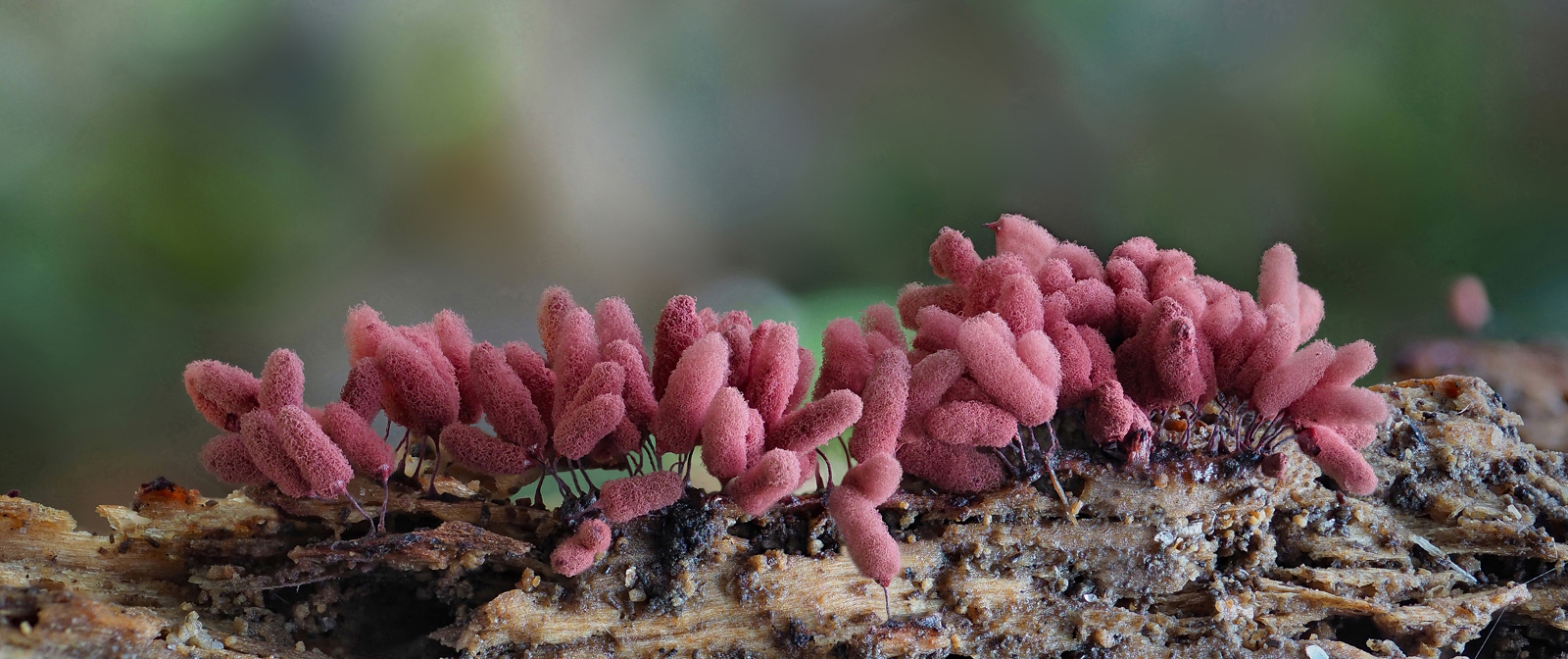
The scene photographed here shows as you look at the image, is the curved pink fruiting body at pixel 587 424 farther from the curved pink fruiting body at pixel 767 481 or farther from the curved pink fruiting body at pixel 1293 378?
the curved pink fruiting body at pixel 1293 378

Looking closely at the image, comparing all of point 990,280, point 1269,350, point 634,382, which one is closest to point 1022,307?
point 990,280

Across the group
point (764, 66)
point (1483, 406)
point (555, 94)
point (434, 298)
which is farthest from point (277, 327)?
point (1483, 406)

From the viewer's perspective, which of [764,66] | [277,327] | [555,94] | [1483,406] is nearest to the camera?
[1483,406]

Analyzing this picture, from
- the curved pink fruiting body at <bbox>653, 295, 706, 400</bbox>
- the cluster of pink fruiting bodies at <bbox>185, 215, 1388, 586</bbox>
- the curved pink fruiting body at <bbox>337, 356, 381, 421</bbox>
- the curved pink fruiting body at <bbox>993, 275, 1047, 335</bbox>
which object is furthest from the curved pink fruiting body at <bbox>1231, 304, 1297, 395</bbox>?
the curved pink fruiting body at <bbox>337, 356, 381, 421</bbox>

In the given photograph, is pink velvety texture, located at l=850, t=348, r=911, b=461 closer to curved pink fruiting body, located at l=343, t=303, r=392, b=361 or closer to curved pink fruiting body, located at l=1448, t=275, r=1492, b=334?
curved pink fruiting body, located at l=343, t=303, r=392, b=361

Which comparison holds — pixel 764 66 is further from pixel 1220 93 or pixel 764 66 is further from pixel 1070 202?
pixel 1220 93

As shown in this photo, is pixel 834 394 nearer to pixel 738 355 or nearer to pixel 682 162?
pixel 738 355
